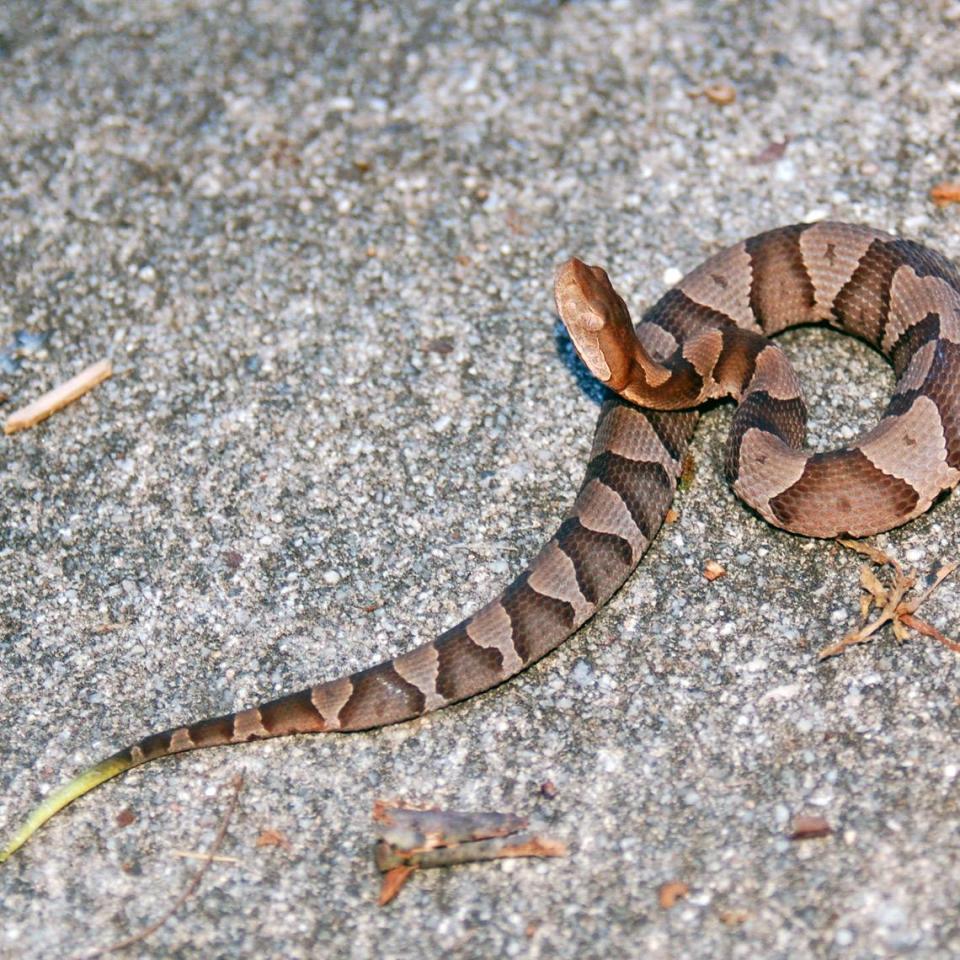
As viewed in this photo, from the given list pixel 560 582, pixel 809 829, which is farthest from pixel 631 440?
pixel 809 829

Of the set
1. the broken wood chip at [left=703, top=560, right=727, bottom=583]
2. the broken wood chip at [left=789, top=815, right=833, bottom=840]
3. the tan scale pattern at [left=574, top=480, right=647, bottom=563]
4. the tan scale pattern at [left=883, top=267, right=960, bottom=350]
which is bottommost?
the broken wood chip at [left=789, top=815, right=833, bottom=840]

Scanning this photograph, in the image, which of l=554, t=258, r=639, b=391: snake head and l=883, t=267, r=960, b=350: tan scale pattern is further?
l=883, t=267, r=960, b=350: tan scale pattern

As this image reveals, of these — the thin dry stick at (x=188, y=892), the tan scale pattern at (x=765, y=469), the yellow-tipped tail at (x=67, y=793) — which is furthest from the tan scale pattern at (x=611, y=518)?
the yellow-tipped tail at (x=67, y=793)

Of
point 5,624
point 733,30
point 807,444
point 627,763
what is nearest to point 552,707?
point 627,763

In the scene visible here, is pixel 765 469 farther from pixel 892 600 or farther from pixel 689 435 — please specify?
pixel 892 600

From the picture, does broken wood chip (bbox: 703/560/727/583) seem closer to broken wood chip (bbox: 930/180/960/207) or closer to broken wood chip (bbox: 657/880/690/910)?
broken wood chip (bbox: 657/880/690/910)

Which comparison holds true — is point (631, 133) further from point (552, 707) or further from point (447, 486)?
point (552, 707)

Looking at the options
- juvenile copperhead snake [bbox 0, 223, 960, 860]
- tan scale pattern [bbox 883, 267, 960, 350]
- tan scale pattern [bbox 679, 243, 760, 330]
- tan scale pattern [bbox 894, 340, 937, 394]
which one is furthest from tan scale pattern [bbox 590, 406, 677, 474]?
tan scale pattern [bbox 883, 267, 960, 350]

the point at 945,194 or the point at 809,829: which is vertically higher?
the point at 945,194
